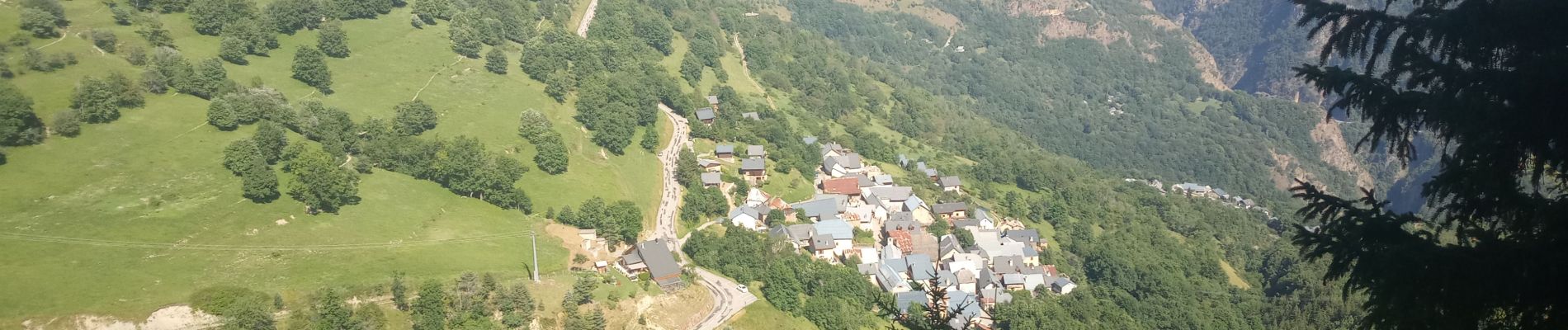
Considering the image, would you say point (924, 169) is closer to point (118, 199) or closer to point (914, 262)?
point (914, 262)

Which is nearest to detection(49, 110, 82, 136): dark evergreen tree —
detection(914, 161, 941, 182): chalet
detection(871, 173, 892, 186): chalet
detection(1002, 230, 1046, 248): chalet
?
detection(871, 173, 892, 186): chalet

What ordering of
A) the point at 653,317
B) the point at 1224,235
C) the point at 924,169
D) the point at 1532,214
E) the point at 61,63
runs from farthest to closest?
1. the point at 1224,235
2. the point at 924,169
3. the point at 61,63
4. the point at 653,317
5. the point at 1532,214

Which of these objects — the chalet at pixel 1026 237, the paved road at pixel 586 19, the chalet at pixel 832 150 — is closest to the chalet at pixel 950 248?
the chalet at pixel 1026 237

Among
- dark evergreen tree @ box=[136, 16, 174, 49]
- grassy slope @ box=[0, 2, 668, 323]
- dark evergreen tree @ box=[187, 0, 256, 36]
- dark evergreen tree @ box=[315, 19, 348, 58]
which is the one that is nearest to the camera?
grassy slope @ box=[0, 2, 668, 323]

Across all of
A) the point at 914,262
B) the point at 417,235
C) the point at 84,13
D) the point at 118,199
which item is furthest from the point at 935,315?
the point at 84,13

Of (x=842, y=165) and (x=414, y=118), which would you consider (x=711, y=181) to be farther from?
(x=414, y=118)

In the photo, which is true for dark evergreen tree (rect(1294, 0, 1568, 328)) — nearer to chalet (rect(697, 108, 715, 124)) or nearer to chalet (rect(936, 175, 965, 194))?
chalet (rect(936, 175, 965, 194))
